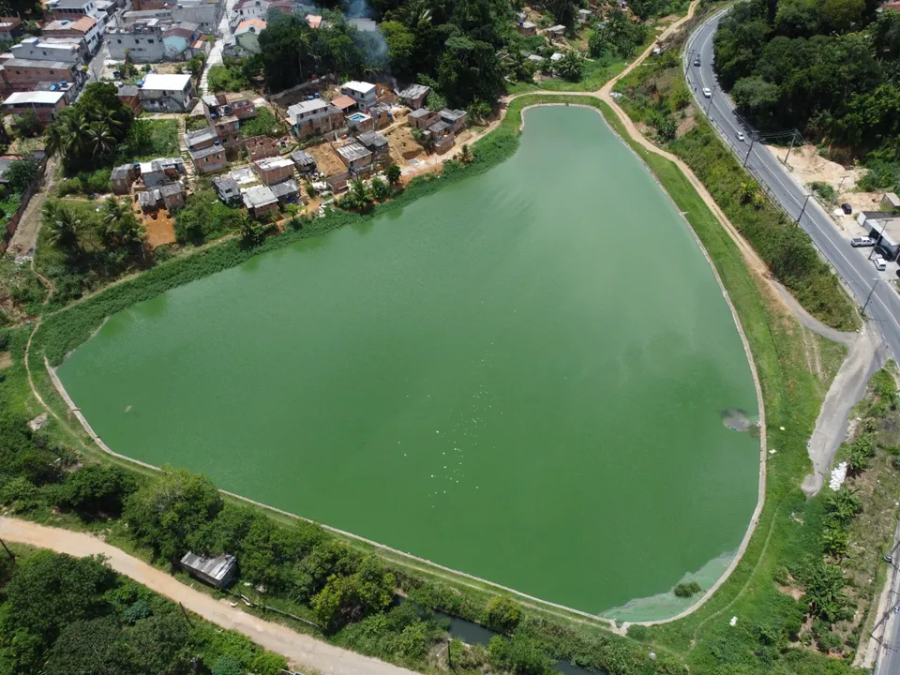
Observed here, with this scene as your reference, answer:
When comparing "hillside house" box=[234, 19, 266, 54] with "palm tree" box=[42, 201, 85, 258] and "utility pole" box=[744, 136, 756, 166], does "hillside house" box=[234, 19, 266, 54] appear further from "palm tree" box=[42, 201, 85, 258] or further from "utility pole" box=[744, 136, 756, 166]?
"utility pole" box=[744, 136, 756, 166]

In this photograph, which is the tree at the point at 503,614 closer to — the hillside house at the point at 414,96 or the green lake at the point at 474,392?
the green lake at the point at 474,392

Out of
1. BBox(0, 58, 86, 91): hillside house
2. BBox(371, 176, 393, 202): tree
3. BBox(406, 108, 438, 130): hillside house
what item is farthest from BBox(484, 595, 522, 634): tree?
BBox(0, 58, 86, 91): hillside house

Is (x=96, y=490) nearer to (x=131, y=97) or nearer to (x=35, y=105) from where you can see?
(x=131, y=97)

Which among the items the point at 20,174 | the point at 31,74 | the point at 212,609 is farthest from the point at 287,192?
the point at 212,609

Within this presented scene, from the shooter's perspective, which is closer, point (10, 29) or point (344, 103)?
point (344, 103)

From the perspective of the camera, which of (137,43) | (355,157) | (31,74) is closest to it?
(355,157)
